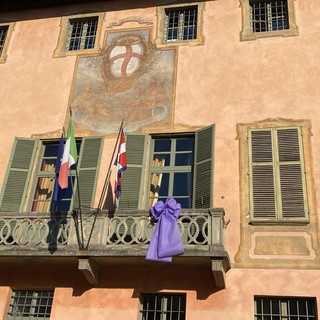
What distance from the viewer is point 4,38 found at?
51.4 ft

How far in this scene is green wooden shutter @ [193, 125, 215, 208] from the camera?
444 inches

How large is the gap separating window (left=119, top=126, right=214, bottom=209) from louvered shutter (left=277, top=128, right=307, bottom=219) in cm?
166

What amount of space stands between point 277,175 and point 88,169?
15.4 feet

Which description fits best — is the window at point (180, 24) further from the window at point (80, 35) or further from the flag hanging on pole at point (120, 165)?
the flag hanging on pole at point (120, 165)

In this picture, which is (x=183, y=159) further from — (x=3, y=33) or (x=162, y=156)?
(x=3, y=33)

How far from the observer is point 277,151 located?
38.4 feet

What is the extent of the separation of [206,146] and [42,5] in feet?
25.4

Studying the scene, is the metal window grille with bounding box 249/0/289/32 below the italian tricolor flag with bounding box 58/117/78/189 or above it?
above

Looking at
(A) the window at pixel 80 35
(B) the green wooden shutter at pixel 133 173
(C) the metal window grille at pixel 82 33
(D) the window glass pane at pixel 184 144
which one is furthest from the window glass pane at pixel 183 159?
(C) the metal window grille at pixel 82 33

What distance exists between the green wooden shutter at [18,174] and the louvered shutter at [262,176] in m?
5.77

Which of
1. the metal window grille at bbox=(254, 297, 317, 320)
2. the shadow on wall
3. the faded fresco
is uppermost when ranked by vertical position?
the faded fresco

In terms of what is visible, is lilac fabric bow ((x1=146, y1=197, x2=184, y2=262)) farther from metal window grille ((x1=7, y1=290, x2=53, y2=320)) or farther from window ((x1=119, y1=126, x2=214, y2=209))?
metal window grille ((x1=7, y1=290, x2=53, y2=320))

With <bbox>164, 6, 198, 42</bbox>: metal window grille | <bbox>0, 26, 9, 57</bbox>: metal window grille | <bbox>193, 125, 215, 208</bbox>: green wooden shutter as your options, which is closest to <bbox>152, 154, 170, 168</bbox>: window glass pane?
<bbox>193, 125, 215, 208</bbox>: green wooden shutter

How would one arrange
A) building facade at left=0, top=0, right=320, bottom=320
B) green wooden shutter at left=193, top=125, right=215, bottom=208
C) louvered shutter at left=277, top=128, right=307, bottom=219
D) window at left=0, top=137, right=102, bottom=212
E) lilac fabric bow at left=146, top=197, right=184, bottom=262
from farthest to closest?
1. window at left=0, top=137, right=102, bottom=212
2. green wooden shutter at left=193, top=125, right=215, bottom=208
3. louvered shutter at left=277, top=128, right=307, bottom=219
4. building facade at left=0, top=0, right=320, bottom=320
5. lilac fabric bow at left=146, top=197, right=184, bottom=262
